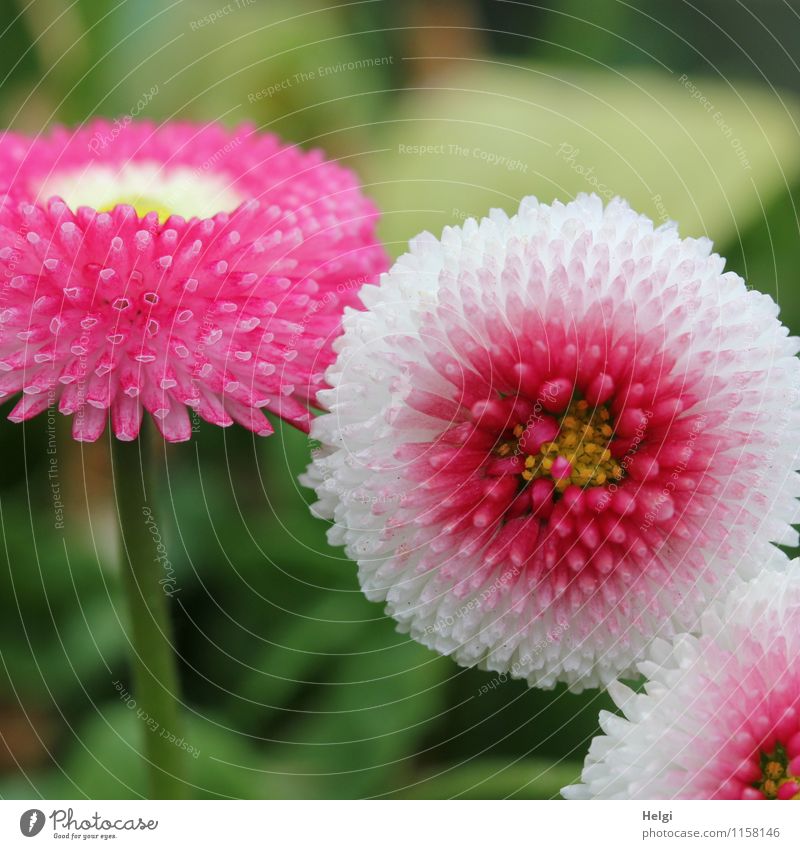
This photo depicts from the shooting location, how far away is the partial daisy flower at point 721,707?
16.1 inches

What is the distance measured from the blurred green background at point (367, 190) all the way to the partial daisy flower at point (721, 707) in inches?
5.5

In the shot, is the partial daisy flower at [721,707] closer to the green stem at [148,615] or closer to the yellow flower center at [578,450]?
the yellow flower center at [578,450]

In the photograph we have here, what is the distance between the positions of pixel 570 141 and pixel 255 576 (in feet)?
1.19

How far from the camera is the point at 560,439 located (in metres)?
0.41

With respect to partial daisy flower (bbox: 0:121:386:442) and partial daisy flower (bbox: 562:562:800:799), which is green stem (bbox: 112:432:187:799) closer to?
partial daisy flower (bbox: 0:121:386:442)

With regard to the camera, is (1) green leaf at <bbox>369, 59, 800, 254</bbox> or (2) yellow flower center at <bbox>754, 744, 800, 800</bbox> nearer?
(2) yellow flower center at <bbox>754, 744, 800, 800</bbox>

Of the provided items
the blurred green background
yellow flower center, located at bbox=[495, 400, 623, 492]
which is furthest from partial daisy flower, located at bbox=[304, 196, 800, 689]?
the blurred green background

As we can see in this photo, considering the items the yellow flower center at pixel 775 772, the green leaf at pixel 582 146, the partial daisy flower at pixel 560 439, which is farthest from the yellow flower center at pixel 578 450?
the green leaf at pixel 582 146

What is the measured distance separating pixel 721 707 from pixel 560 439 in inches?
5.1

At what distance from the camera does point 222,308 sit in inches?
16.1

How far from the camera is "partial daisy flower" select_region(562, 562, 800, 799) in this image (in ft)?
1.34

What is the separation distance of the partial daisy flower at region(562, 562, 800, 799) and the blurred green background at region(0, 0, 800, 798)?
0.46ft

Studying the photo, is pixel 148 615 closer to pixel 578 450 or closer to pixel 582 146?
pixel 578 450
